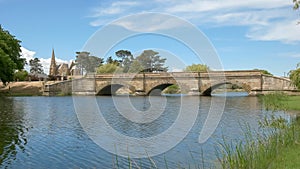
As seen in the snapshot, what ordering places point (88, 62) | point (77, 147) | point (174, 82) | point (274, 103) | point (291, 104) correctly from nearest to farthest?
point (77, 147), point (274, 103), point (291, 104), point (174, 82), point (88, 62)

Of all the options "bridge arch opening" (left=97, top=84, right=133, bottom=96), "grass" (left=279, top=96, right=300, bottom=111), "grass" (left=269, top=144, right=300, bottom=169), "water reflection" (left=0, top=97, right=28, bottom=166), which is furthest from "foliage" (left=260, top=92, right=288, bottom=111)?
"bridge arch opening" (left=97, top=84, right=133, bottom=96)

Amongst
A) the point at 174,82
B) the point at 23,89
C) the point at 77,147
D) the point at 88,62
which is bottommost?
the point at 77,147

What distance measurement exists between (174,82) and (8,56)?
24.1 metres

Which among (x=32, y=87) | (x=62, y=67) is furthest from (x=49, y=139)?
(x=62, y=67)

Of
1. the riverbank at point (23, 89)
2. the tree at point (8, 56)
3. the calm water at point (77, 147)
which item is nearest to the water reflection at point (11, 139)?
the calm water at point (77, 147)

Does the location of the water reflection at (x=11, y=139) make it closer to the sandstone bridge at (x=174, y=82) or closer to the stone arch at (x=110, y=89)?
the sandstone bridge at (x=174, y=82)

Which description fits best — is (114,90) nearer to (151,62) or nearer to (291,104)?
(151,62)

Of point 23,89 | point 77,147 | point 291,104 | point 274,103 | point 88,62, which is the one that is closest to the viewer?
point 77,147

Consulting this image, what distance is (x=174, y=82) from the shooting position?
181 feet

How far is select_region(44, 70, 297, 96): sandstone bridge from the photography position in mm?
50128

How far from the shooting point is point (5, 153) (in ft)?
39.3

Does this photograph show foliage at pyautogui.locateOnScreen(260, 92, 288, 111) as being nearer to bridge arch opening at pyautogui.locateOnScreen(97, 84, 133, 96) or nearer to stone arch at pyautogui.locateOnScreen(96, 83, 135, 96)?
stone arch at pyautogui.locateOnScreen(96, 83, 135, 96)

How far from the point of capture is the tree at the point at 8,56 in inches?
1898

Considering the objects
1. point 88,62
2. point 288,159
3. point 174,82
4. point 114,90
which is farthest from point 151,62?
point 288,159
